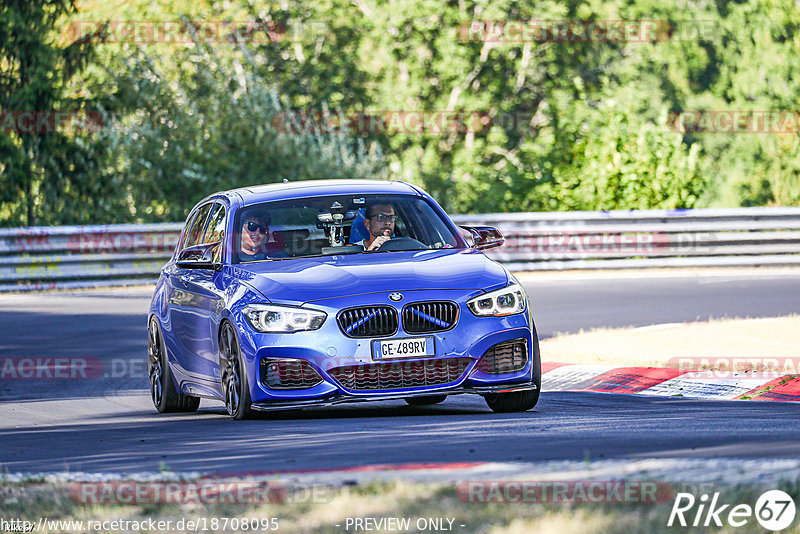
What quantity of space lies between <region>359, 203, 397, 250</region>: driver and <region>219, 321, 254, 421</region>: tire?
A: 1.29 meters

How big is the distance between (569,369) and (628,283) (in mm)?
10270

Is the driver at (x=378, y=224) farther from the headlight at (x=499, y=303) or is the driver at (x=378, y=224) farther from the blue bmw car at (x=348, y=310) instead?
the headlight at (x=499, y=303)

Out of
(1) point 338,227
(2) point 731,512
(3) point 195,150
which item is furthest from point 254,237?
(3) point 195,150

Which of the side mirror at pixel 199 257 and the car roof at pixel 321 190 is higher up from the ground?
the car roof at pixel 321 190

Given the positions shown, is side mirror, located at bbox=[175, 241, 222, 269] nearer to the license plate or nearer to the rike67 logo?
the license plate

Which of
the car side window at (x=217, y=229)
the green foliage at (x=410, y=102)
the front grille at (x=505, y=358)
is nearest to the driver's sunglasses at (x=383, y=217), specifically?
the car side window at (x=217, y=229)

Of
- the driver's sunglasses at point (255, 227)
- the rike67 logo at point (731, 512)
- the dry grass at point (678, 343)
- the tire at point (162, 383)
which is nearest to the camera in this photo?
the rike67 logo at point (731, 512)

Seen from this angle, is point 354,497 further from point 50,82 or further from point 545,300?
point 50,82

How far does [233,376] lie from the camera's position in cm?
1034

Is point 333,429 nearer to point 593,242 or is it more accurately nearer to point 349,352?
point 349,352

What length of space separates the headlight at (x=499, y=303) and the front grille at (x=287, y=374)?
1104mm

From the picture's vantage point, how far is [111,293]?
24406mm

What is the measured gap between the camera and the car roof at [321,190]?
1148cm

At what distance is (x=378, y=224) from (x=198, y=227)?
1.97 m
